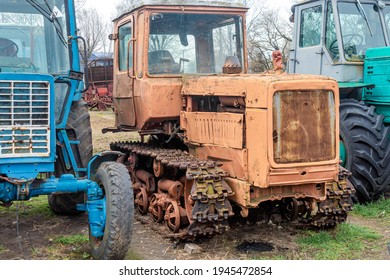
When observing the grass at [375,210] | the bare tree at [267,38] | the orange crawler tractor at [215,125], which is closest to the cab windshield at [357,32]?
the orange crawler tractor at [215,125]

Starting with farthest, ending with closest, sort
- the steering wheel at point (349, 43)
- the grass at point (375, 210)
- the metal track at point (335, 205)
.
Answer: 1. the steering wheel at point (349, 43)
2. the grass at point (375, 210)
3. the metal track at point (335, 205)

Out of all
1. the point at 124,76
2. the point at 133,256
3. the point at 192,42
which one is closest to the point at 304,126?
the point at 133,256

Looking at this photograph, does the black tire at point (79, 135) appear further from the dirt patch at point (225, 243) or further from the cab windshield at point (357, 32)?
the cab windshield at point (357, 32)

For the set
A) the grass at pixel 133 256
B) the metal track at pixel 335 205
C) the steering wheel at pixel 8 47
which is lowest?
the grass at pixel 133 256

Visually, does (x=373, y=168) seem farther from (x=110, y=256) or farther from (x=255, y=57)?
(x=255, y=57)

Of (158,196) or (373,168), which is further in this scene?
(373,168)

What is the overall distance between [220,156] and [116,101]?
2406 mm

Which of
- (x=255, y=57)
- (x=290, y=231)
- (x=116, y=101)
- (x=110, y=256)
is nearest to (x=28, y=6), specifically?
(x=116, y=101)

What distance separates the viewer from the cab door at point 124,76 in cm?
681

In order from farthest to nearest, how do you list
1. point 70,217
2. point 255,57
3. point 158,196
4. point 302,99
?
point 255,57 < point 70,217 < point 158,196 < point 302,99

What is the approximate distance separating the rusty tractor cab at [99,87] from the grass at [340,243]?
65.3 feet

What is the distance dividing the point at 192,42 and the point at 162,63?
527 millimetres

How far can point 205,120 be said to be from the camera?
19.6ft

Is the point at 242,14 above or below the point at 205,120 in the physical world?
above
